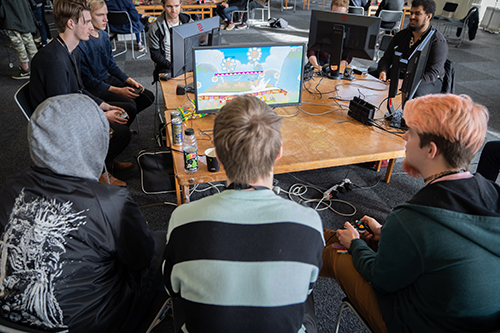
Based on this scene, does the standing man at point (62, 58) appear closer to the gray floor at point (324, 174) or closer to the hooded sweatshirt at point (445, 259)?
the gray floor at point (324, 174)

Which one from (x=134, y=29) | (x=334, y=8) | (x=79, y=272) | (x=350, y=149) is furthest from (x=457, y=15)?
(x=79, y=272)

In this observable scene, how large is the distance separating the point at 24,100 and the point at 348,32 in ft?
8.02

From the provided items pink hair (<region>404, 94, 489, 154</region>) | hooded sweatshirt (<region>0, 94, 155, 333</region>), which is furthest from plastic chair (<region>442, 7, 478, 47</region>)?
hooded sweatshirt (<region>0, 94, 155, 333</region>)

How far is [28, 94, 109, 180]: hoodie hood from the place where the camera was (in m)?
1.11

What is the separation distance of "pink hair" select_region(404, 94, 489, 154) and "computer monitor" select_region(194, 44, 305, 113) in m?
0.99

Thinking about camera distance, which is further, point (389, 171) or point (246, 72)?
point (389, 171)

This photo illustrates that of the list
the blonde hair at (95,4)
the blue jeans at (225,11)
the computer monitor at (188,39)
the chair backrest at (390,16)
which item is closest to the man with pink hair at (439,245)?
the computer monitor at (188,39)

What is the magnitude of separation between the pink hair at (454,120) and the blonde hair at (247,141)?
576 millimetres

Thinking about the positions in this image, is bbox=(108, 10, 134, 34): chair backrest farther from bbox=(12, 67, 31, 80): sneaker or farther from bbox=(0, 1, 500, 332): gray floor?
bbox=(12, 67, 31, 80): sneaker

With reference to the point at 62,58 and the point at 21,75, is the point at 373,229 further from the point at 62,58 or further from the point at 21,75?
the point at 21,75

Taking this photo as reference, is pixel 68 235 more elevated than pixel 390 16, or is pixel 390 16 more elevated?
pixel 390 16

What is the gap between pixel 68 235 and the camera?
1.04 meters

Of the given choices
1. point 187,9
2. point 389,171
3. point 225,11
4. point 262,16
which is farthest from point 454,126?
point 262,16

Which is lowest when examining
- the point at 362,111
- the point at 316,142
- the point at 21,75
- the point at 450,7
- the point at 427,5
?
the point at 21,75
